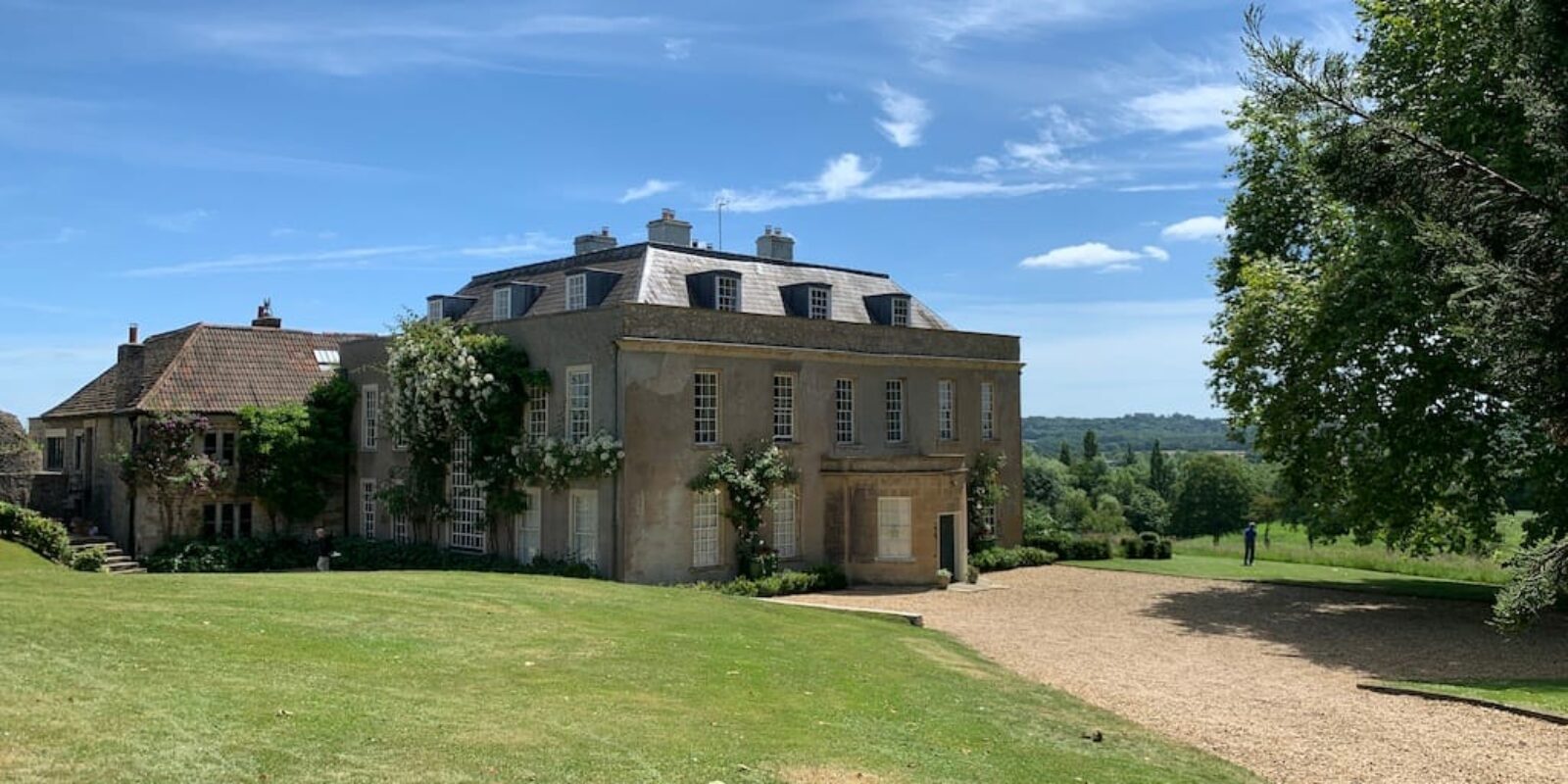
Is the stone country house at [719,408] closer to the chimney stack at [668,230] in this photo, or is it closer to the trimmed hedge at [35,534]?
the chimney stack at [668,230]

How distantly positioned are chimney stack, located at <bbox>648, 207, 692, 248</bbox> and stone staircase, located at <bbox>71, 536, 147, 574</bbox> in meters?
17.5

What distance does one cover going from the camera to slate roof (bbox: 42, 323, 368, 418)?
34094mm

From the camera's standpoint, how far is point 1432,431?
2414 centimetres

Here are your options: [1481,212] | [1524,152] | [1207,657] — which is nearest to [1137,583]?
[1207,657]

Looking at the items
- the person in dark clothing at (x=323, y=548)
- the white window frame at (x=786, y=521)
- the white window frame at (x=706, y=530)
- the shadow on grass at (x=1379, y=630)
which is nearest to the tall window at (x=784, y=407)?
the white window frame at (x=786, y=521)

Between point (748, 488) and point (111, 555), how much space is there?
18.9 meters

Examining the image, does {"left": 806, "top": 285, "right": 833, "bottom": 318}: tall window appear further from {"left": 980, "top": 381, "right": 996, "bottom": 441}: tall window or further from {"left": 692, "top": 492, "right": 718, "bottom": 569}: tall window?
{"left": 692, "top": 492, "right": 718, "bottom": 569}: tall window

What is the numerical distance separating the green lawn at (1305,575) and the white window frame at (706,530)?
13585 millimetres

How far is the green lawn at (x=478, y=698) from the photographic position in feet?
29.4

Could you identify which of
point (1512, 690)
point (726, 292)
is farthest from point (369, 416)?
point (1512, 690)

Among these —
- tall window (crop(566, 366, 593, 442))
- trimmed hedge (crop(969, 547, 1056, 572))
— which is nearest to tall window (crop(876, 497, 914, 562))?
trimmed hedge (crop(969, 547, 1056, 572))

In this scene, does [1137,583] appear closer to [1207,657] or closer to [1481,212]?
[1207,657]

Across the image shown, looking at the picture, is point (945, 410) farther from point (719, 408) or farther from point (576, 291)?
point (576, 291)

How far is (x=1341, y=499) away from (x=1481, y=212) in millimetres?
17429
